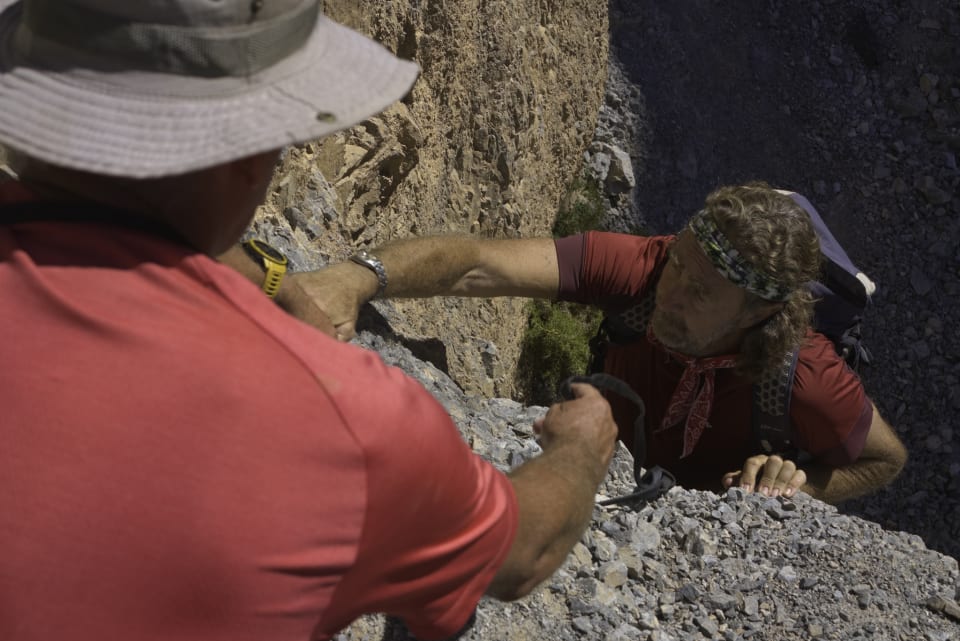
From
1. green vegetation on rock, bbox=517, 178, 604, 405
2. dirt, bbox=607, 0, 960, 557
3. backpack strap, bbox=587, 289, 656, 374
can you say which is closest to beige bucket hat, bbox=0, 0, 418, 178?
backpack strap, bbox=587, 289, 656, 374

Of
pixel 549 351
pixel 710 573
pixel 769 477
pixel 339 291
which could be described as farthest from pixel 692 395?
pixel 549 351

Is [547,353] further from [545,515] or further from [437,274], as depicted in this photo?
[545,515]

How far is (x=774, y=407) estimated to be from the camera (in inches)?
138

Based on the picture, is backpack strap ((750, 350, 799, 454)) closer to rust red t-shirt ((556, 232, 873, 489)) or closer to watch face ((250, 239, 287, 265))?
rust red t-shirt ((556, 232, 873, 489))

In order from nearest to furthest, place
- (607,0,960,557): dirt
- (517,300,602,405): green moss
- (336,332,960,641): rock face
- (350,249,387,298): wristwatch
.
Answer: (336,332,960,641): rock face, (350,249,387,298): wristwatch, (517,300,602,405): green moss, (607,0,960,557): dirt

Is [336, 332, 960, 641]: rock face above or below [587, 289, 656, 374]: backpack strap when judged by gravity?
below

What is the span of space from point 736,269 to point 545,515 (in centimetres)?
190

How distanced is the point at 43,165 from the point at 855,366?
3393 millimetres

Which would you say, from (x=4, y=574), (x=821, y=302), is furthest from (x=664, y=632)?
(x=4, y=574)

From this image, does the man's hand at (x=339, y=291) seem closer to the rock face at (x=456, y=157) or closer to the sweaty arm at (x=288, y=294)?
the sweaty arm at (x=288, y=294)

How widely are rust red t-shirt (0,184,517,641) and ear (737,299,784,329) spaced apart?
2.34 metres

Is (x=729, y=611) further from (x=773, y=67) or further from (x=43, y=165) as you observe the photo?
(x=773, y=67)

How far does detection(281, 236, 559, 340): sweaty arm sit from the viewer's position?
290 centimetres

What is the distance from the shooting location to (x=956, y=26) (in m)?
8.58
